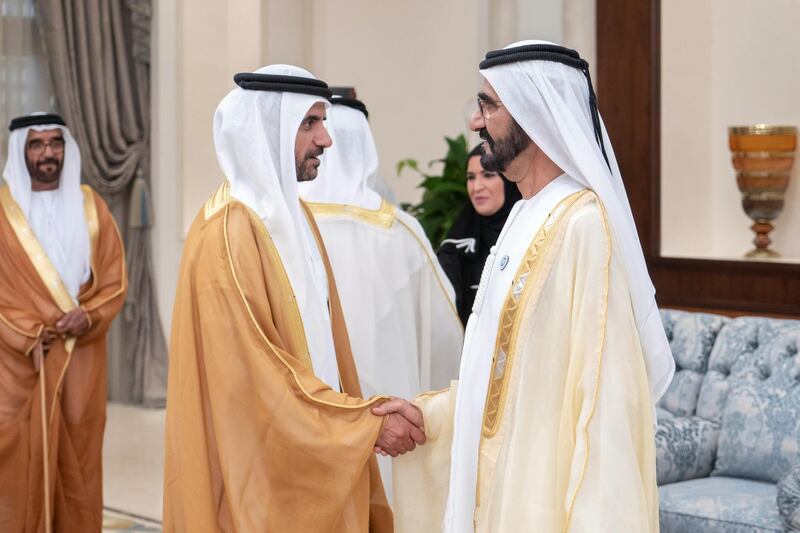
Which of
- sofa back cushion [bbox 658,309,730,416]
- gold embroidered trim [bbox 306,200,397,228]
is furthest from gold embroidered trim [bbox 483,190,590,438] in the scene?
sofa back cushion [bbox 658,309,730,416]

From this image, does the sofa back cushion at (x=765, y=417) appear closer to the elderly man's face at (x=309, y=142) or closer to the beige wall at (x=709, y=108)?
the beige wall at (x=709, y=108)

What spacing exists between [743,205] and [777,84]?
1.98 feet

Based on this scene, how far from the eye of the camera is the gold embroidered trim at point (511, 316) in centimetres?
250

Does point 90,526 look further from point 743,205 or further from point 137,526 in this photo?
point 743,205

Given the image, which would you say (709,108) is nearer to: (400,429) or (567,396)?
(400,429)

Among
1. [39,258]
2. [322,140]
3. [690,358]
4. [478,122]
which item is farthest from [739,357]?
[39,258]

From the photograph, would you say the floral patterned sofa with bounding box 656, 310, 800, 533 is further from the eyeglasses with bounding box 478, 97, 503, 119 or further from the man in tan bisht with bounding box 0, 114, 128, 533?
the man in tan bisht with bounding box 0, 114, 128, 533

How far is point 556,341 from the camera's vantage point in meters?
2.46

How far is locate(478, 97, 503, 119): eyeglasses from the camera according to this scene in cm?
264

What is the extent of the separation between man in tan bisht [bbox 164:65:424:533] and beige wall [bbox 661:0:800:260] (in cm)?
300

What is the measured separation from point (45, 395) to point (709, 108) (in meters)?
3.43

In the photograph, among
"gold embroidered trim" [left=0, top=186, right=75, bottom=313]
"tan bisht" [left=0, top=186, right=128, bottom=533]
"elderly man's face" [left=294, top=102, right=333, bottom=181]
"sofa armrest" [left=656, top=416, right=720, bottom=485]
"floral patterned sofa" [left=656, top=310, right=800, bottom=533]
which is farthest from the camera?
"gold embroidered trim" [left=0, top=186, right=75, bottom=313]

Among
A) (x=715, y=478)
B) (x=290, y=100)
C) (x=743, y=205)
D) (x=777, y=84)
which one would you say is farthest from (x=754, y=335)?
(x=290, y=100)

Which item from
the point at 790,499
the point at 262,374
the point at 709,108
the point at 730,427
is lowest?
the point at 790,499
